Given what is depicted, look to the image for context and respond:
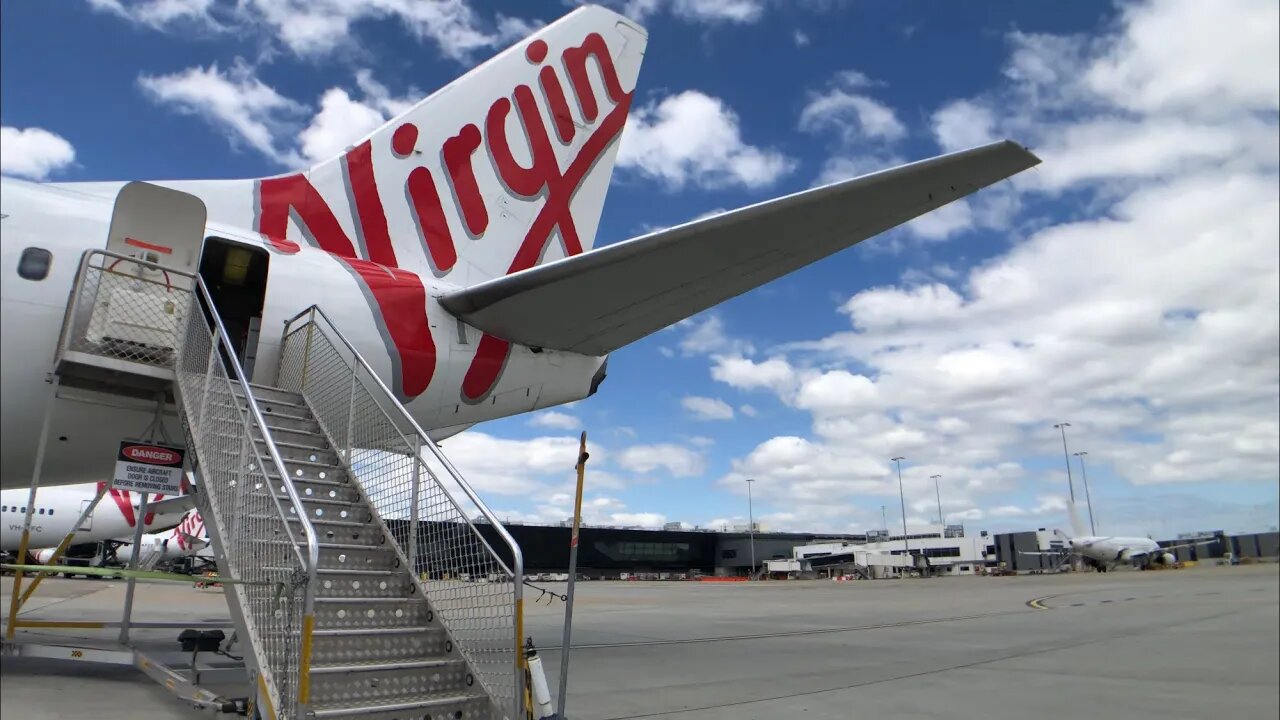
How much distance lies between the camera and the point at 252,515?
5.44 metres

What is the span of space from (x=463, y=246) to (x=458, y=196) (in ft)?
2.39

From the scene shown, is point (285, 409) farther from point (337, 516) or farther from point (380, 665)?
point (380, 665)

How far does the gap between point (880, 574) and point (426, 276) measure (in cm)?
6616

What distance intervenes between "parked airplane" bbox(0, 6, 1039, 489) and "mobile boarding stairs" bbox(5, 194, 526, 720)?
339mm

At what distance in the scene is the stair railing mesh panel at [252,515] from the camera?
4293 millimetres

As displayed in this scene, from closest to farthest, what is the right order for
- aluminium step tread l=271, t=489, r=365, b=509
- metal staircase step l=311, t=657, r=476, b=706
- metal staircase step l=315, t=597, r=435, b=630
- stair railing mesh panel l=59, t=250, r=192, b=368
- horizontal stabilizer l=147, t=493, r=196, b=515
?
metal staircase step l=311, t=657, r=476, b=706
metal staircase step l=315, t=597, r=435, b=630
aluminium step tread l=271, t=489, r=365, b=509
stair railing mesh panel l=59, t=250, r=192, b=368
horizontal stabilizer l=147, t=493, r=196, b=515

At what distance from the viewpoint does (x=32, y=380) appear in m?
6.48

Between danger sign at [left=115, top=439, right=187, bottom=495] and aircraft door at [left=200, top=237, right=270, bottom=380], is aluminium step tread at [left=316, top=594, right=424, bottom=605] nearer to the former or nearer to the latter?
danger sign at [left=115, top=439, right=187, bottom=495]

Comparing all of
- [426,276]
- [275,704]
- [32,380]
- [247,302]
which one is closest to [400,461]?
[275,704]

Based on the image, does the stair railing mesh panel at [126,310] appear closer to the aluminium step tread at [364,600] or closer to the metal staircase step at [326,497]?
the metal staircase step at [326,497]

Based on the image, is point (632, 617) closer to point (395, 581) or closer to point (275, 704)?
point (395, 581)

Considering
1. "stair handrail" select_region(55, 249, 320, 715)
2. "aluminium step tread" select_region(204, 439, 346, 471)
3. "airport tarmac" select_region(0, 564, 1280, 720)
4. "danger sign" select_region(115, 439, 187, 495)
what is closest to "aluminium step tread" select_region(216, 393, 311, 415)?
"stair handrail" select_region(55, 249, 320, 715)

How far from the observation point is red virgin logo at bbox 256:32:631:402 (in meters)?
8.60

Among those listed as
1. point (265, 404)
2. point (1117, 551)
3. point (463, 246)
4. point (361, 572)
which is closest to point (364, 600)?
point (361, 572)
